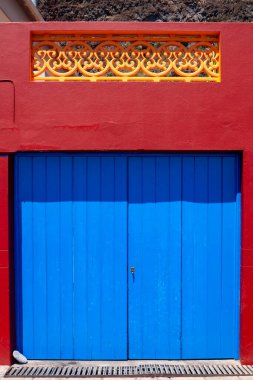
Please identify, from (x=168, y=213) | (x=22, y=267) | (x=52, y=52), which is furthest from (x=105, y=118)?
(x=22, y=267)

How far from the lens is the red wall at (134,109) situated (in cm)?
498

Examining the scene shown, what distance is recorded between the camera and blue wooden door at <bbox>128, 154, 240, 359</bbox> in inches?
203

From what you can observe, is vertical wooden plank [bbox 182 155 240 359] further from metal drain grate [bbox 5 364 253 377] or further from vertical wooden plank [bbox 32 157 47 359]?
vertical wooden plank [bbox 32 157 47 359]

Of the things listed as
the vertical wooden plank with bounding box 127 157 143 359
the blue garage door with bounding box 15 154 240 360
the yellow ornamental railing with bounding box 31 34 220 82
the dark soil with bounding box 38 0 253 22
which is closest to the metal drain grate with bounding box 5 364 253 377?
the blue garage door with bounding box 15 154 240 360

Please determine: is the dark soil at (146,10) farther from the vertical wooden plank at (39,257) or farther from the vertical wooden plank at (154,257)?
the vertical wooden plank at (154,257)

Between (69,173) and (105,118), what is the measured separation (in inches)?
27.8

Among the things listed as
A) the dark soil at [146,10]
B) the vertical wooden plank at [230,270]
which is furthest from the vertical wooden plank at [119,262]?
the dark soil at [146,10]

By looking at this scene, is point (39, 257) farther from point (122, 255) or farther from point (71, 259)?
point (122, 255)

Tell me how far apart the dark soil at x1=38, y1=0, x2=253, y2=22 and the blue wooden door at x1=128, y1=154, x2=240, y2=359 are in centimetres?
996

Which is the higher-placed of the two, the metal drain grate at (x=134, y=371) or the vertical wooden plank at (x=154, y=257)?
the vertical wooden plank at (x=154, y=257)

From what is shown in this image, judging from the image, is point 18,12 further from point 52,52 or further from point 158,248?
point 158,248

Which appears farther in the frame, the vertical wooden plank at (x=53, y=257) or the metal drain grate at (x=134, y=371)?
the vertical wooden plank at (x=53, y=257)

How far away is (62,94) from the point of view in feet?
16.3

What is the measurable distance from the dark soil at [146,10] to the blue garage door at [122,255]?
32.5 feet
